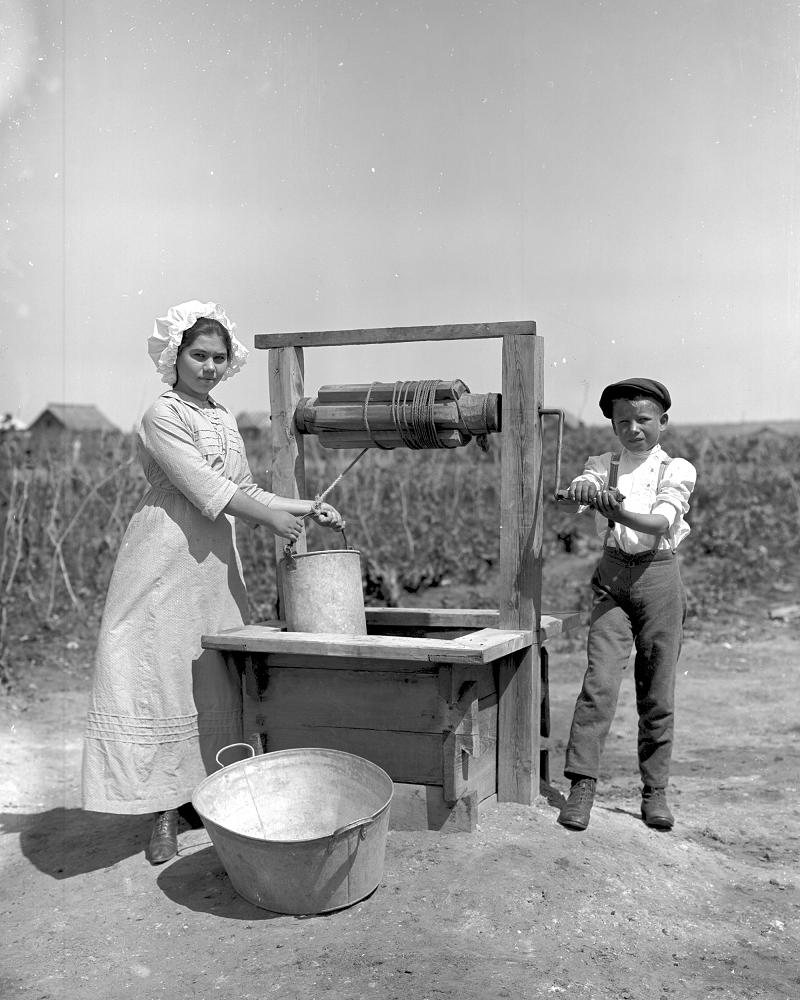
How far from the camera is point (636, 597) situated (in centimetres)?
390

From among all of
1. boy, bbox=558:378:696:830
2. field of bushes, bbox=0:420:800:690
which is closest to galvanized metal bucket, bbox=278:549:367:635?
boy, bbox=558:378:696:830

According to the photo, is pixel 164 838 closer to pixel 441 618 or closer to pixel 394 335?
pixel 441 618

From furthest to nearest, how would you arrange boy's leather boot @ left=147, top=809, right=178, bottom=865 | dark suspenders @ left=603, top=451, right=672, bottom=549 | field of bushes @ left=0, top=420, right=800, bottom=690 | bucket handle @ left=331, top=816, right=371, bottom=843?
field of bushes @ left=0, top=420, right=800, bottom=690
dark suspenders @ left=603, top=451, right=672, bottom=549
boy's leather boot @ left=147, top=809, right=178, bottom=865
bucket handle @ left=331, top=816, right=371, bottom=843

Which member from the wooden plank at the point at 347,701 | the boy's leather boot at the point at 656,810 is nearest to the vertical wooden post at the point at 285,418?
the wooden plank at the point at 347,701

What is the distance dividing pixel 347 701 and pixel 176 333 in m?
1.53

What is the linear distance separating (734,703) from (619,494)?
3.15m

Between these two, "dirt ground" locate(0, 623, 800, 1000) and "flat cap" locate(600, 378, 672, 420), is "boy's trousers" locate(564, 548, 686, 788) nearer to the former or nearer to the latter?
"dirt ground" locate(0, 623, 800, 1000)

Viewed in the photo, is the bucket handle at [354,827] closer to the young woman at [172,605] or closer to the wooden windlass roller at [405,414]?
the young woman at [172,605]

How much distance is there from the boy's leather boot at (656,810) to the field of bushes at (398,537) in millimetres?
4420

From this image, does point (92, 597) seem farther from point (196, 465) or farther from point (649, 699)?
point (649, 699)

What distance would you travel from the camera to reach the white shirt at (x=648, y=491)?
3.79m

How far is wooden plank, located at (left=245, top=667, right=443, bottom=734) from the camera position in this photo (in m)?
3.77

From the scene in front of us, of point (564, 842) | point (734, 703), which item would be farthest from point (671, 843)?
point (734, 703)

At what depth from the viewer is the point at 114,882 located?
143 inches
